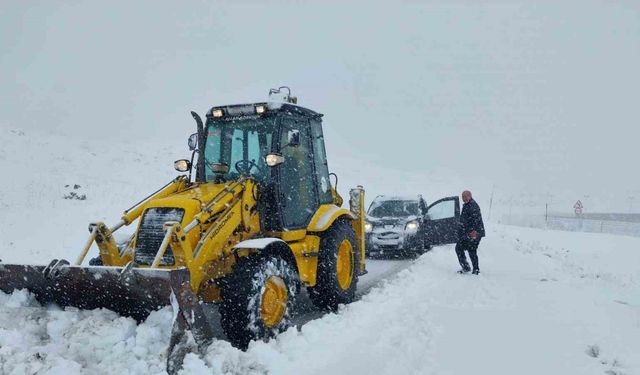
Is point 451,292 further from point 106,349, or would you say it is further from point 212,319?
point 106,349

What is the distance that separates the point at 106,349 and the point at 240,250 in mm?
1641

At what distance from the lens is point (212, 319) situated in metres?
6.10

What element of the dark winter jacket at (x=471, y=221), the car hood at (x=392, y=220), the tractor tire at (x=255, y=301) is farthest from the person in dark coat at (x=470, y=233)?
the tractor tire at (x=255, y=301)

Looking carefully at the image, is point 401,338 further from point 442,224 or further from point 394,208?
point 394,208

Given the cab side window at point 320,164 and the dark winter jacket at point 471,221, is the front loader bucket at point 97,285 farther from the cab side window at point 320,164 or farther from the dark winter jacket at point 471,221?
the dark winter jacket at point 471,221

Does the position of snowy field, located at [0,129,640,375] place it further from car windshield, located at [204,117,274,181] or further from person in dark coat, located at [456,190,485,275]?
car windshield, located at [204,117,274,181]

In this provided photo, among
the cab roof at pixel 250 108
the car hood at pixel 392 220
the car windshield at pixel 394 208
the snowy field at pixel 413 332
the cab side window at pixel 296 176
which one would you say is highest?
the cab roof at pixel 250 108

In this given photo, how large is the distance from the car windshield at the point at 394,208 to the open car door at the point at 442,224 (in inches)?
19.9

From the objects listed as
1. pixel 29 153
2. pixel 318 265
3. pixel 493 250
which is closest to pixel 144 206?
pixel 318 265

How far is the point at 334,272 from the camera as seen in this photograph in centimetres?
661

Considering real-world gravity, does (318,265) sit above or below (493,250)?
above

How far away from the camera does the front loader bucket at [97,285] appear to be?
13.4 feet

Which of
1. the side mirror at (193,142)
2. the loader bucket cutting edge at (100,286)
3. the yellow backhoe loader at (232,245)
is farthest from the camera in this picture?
the side mirror at (193,142)

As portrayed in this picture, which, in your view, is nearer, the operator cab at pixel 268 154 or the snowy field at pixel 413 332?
the snowy field at pixel 413 332
